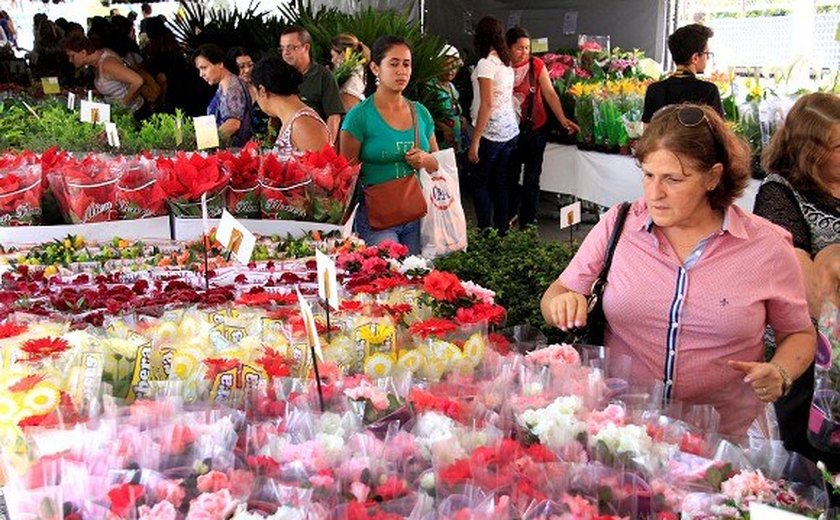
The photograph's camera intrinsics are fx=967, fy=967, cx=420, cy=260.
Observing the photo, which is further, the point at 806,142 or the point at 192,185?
the point at 192,185

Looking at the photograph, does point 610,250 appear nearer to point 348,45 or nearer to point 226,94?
point 226,94

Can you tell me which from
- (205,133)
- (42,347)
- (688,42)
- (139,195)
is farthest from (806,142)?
(205,133)

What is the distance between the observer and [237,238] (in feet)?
8.57

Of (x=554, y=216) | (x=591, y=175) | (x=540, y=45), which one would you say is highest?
(x=540, y=45)

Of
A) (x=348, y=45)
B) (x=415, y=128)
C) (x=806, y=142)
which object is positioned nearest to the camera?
(x=806, y=142)

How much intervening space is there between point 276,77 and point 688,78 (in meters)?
2.28

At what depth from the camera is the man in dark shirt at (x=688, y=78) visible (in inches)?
203

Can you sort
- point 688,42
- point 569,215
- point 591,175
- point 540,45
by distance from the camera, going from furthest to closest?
point 540,45 < point 591,175 < point 688,42 < point 569,215

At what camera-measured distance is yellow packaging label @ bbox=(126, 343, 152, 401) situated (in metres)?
2.04

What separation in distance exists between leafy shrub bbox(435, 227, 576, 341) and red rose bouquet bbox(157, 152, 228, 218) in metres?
0.88

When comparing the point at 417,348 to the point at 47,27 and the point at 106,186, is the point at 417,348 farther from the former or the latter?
the point at 47,27

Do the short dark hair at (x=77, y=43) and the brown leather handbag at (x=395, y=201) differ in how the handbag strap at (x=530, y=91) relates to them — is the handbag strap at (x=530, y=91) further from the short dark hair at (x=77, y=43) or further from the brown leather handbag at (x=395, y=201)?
the short dark hair at (x=77, y=43)

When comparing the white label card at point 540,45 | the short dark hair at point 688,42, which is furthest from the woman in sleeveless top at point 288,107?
the white label card at point 540,45

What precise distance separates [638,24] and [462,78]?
203 centimetres
